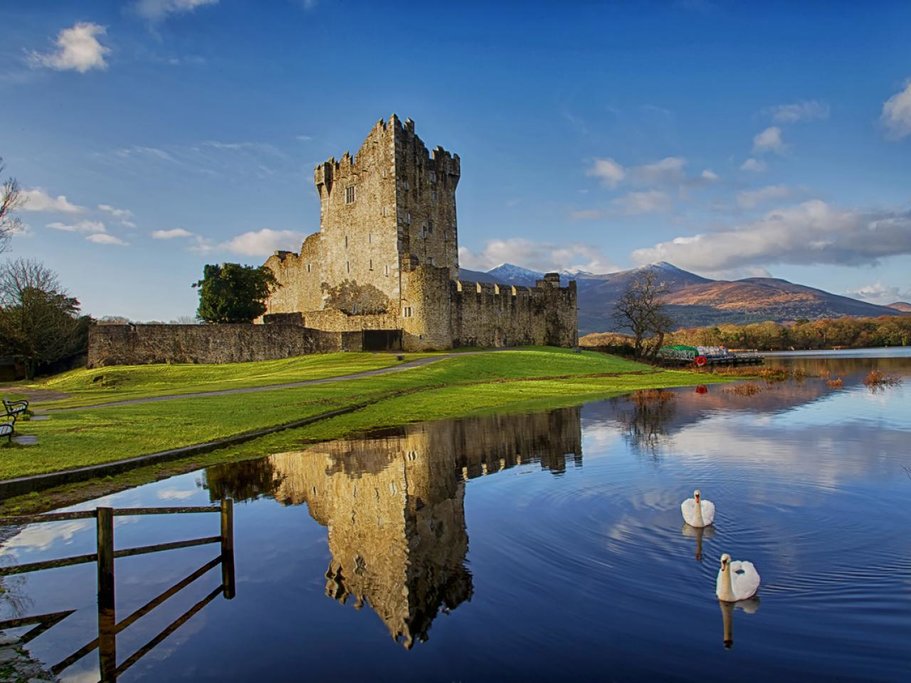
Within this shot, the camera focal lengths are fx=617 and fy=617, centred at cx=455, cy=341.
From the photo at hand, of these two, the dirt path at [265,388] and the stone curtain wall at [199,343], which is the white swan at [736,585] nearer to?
the dirt path at [265,388]

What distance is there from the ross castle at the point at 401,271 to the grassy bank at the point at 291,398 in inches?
296

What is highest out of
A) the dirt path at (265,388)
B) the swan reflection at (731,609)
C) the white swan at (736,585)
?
the dirt path at (265,388)

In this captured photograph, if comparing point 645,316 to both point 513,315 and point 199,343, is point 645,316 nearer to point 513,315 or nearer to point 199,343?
point 513,315

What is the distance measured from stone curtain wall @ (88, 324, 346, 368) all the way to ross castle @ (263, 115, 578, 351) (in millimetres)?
4599

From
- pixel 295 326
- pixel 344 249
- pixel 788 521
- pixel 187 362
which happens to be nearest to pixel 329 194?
pixel 344 249

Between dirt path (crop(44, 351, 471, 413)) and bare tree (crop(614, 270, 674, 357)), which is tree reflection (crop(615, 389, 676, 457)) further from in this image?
bare tree (crop(614, 270, 674, 357))

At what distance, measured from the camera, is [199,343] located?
47469 mm

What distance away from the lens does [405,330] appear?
173 feet

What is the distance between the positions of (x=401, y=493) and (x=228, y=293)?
48626 millimetres

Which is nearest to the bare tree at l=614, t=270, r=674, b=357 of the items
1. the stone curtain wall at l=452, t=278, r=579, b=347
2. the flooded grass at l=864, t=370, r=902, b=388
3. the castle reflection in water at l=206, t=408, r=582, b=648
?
the stone curtain wall at l=452, t=278, r=579, b=347

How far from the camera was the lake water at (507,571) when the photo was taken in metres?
6.25

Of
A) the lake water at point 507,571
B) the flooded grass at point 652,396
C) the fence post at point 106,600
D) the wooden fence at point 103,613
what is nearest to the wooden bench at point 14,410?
the lake water at point 507,571

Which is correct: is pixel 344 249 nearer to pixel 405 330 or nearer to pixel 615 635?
pixel 405 330

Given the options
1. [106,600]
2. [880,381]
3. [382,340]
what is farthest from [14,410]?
[880,381]
